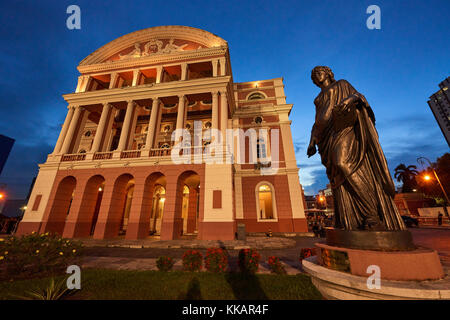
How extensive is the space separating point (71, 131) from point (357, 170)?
21.7 meters

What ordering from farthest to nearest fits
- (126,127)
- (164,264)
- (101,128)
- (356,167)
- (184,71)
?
(184,71)
(101,128)
(126,127)
(164,264)
(356,167)

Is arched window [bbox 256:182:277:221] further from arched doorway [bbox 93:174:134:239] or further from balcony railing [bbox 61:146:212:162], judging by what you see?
arched doorway [bbox 93:174:134:239]

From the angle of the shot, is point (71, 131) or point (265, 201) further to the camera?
point (265, 201)

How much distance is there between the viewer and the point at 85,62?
1922 centimetres

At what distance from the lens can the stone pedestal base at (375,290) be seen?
218 cm

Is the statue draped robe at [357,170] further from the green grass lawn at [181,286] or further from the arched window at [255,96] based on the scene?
the arched window at [255,96]

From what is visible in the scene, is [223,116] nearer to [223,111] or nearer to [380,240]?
[223,111]

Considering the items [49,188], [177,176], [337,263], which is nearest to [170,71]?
[177,176]

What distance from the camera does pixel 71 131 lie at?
53.5 ft

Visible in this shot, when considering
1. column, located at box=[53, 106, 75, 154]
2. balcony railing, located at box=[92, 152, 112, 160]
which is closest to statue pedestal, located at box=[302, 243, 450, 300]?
balcony railing, located at box=[92, 152, 112, 160]

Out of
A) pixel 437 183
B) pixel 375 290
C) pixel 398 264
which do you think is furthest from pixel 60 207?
pixel 437 183

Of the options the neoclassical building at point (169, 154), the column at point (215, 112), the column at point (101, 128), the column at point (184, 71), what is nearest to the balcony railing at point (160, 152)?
the neoclassical building at point (169, 154)

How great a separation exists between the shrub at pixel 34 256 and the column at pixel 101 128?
40.6 ft

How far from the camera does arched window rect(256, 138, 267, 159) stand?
18672 millimetres
